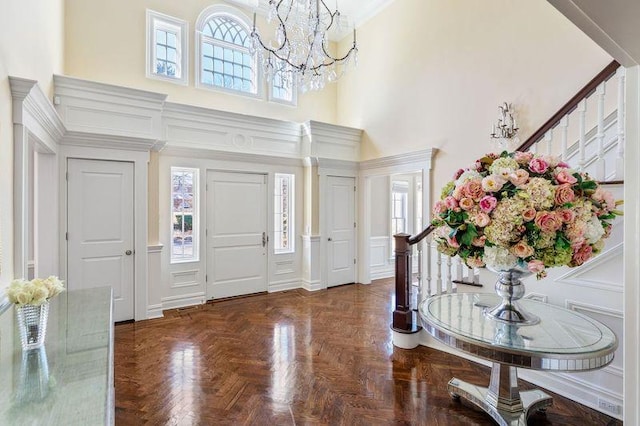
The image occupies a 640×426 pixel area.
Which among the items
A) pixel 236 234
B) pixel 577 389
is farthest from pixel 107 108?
pixel 577 389

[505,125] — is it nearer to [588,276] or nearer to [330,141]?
[588,276]

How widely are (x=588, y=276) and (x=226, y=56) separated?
19.9 feet

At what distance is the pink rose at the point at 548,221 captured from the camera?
1.58 m

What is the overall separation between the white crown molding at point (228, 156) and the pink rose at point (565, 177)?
15.1 feet

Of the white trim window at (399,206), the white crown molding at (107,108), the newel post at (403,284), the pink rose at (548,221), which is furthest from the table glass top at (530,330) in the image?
the white trim window at (399,206)

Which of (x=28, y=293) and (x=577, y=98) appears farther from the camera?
(x=577, y=98)

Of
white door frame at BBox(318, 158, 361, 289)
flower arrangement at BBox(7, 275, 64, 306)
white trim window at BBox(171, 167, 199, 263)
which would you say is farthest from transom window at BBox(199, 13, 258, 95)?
flower arrangement at BBox(7, 275, 64, 306)

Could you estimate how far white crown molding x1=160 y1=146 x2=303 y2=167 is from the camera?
4941mm

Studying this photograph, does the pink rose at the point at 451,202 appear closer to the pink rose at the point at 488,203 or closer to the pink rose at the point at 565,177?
the pink rose at the point at 488,203

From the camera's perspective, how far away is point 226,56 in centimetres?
595

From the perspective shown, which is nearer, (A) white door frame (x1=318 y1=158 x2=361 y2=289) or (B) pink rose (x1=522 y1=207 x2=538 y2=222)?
(B) pink rose (x1=522 y1=207 x2=538 y2=222)

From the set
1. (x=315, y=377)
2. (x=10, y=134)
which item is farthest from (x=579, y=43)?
(x=10, y=134)

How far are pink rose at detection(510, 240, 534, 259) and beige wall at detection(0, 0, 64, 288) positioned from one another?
10.4 ft

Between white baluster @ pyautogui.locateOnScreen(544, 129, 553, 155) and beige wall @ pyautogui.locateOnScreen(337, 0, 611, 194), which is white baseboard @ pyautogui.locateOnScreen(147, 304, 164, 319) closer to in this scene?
beige wall @ pyautogui.locateOnScreen(337, 0, 611, 194)
